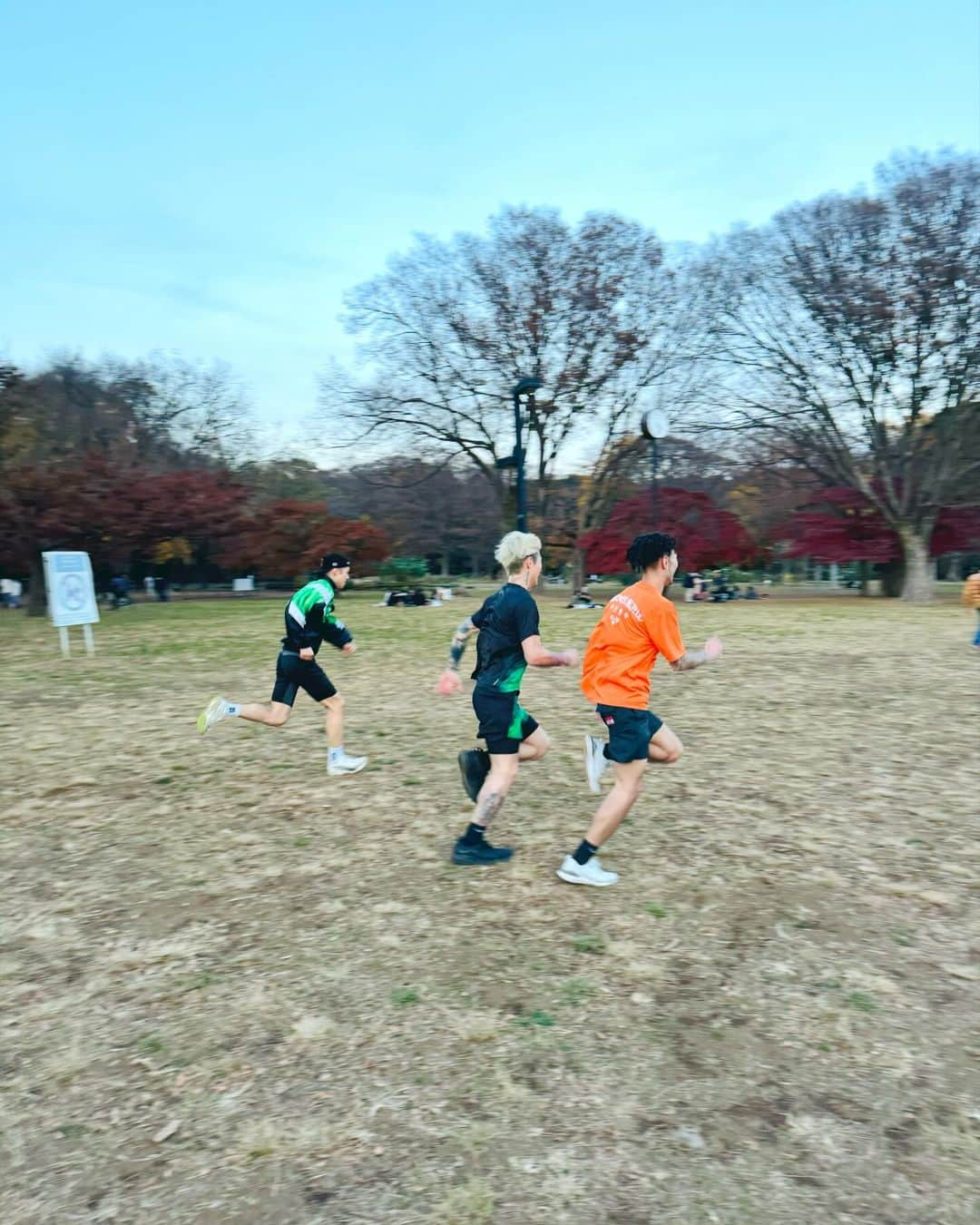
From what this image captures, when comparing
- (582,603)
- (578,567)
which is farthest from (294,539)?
(582,603)

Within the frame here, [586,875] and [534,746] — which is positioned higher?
[534,746]

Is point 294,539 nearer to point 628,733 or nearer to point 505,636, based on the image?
point 505,636

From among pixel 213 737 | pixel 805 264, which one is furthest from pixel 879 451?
pixel 213 737

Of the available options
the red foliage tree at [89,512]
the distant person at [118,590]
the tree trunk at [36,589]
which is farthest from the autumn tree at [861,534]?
the tree trunk at [36,589]

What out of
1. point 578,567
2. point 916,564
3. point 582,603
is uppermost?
point 578,567

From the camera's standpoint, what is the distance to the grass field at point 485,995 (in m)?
2.38

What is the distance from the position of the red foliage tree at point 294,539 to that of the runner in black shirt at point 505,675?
35.8 meters

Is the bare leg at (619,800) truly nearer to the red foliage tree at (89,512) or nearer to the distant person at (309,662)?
the distant person at (309,662)

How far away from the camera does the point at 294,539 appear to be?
40.6 metres

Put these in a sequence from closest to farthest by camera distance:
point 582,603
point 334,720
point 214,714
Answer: point 214,714 → point 334,720 → point 582,603

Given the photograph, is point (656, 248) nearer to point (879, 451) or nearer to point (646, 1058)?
point (879, 451)

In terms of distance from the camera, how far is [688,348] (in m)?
31.5

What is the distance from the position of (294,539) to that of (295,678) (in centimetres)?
3525

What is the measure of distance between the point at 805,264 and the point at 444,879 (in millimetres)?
27664
